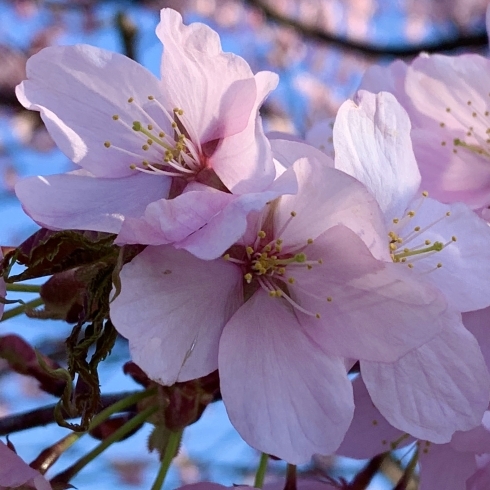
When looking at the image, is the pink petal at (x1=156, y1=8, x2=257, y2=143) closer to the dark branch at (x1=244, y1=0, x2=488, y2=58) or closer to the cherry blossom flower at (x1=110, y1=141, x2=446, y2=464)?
the cherry blossom flower at (x1=110, y1=141, x2=446, y2=464)

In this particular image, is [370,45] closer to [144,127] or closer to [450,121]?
[450,121]

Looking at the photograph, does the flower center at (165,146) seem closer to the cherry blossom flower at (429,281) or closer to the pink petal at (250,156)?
the pink petal at (250,156)

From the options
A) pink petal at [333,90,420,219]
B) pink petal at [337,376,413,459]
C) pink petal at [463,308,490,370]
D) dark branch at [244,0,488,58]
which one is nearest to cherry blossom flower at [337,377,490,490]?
pink petal at [337,376,413,459]

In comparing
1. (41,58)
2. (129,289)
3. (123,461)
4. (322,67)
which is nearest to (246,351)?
(129,289)

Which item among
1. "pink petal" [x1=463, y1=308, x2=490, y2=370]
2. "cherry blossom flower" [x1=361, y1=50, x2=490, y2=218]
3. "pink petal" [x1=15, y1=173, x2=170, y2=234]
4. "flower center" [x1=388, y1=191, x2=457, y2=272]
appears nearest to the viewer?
"pink petal" [x1=15, y1=173, x2=170, y2=234]

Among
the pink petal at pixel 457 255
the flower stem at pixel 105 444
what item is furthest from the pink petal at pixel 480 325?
the flower stem at pixel 105 444

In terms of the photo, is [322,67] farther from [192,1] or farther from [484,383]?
[484,383]
